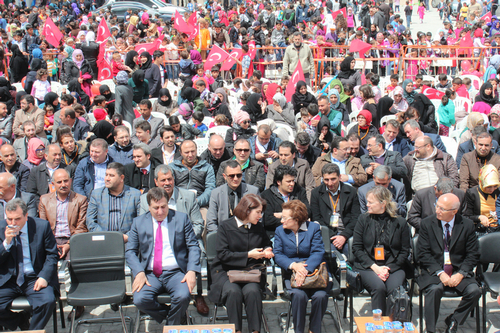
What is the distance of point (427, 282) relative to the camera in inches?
195

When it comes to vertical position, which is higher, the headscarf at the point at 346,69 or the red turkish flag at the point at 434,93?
the headscarf at the point at 346,69

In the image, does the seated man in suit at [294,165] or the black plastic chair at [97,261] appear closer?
the black plastic chair at [97,261]

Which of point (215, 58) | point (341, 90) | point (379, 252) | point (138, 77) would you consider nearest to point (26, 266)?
point (379, 252)

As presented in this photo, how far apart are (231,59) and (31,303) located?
8757 millimetres

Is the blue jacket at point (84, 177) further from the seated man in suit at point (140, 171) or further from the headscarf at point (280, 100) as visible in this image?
the headscarf at point (280, 100)

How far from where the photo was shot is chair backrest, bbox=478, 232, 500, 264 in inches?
204

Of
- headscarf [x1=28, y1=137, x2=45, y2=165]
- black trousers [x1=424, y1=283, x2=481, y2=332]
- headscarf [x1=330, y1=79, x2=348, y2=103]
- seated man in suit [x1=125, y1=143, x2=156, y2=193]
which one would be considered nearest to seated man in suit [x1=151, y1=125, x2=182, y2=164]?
seated man in suit [x1=125, y1=143, x2=156, y2=193]

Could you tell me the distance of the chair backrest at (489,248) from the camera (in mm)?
5172

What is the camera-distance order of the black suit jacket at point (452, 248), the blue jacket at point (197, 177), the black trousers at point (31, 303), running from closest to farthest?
the black trousers at point (31, 303) → the black suit jacket at point (452, 248) → the blue jacket at point (197, 177)

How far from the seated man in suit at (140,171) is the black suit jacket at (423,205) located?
123 inches

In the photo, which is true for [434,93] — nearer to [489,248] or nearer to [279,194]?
[489,248]

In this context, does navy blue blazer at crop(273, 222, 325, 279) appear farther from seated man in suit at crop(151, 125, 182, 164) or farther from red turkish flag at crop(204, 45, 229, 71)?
red turkish flag at crop(204, 45, 229, 71)

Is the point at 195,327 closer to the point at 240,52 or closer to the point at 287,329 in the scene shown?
the point at 287,329

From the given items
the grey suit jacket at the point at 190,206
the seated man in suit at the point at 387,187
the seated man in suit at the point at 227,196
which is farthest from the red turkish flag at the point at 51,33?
the seated man in suit at the point at 387,187
